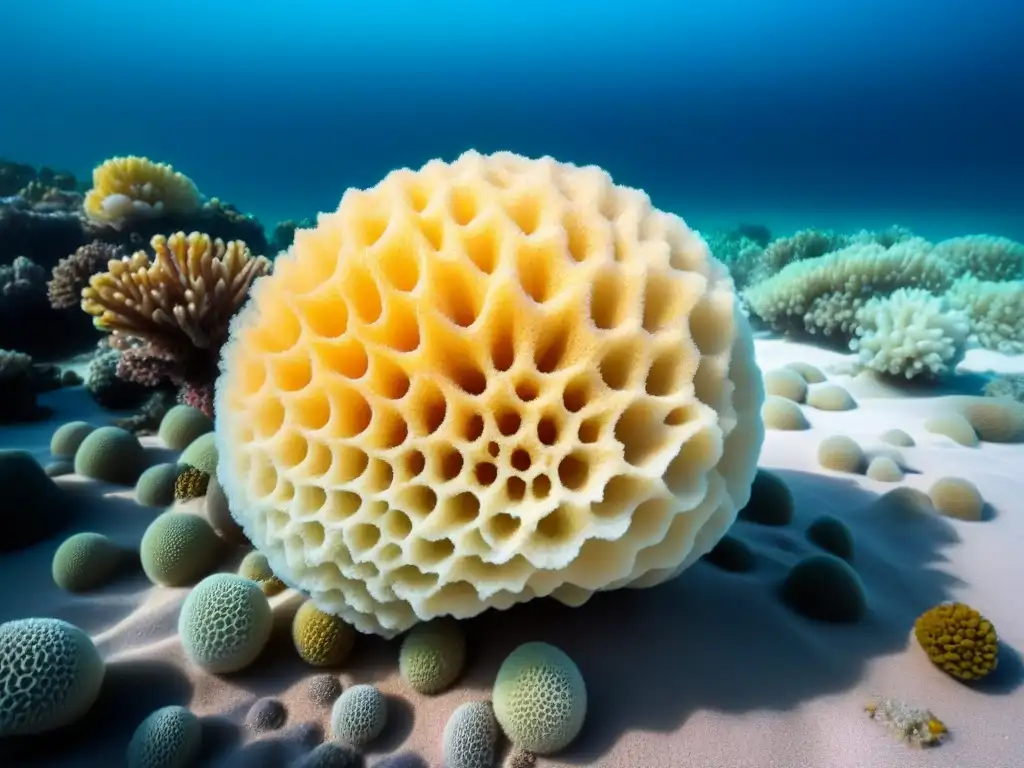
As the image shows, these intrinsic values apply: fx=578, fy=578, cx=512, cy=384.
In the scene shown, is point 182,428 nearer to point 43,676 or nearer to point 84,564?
point 84,564

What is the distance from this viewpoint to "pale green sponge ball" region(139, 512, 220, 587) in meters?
2.82

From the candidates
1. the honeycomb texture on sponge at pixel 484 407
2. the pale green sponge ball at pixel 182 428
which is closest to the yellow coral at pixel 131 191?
the pale green sponge ball at pixel 182 428

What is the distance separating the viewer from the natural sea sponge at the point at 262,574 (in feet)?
8.93

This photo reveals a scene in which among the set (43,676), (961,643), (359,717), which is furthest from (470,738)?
(961,643)

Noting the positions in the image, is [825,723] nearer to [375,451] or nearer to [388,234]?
[375,451]

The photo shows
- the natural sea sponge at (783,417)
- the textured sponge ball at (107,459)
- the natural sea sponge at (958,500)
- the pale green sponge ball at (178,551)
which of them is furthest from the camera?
the natural sea sponge at (783,417)

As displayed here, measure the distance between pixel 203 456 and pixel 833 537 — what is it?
12.0 feet

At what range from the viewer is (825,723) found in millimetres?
2092

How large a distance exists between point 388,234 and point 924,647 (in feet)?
8.88

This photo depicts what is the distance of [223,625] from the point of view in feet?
7.45

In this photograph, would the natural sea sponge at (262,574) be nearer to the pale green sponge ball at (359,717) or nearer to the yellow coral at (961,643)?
the pale green sponge ball at (359,717)

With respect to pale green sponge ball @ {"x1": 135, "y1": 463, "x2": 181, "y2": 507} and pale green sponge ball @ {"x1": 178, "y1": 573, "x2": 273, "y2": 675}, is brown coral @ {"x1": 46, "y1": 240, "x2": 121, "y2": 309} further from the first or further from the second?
pale green sponge ball @ {"x1": 178, "y1": 573, "x2": 273, "y2": 675}

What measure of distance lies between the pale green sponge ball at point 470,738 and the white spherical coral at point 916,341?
17.3 ft

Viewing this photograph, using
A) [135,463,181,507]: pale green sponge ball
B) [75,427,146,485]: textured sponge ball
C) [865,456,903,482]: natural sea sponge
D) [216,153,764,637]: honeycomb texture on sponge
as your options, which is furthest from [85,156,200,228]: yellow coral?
[865,456,903,482]: natural sea sponge
